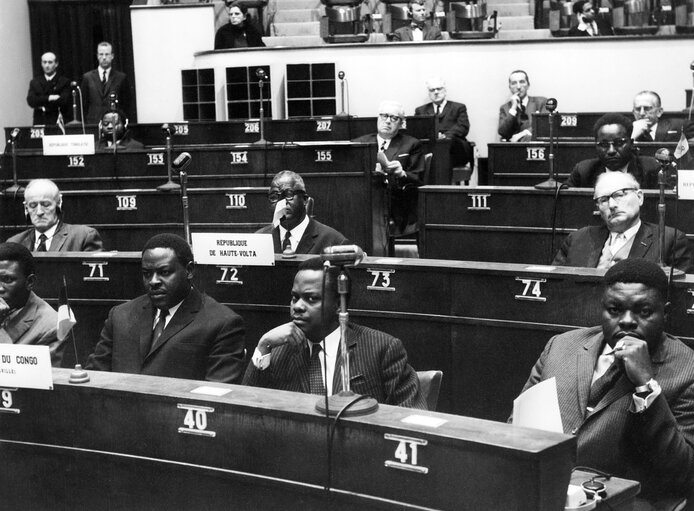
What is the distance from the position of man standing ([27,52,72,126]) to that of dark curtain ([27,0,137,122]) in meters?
1.89

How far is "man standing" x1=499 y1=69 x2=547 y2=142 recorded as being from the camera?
352 inches

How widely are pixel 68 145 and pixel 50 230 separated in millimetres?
2371

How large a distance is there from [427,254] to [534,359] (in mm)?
1937

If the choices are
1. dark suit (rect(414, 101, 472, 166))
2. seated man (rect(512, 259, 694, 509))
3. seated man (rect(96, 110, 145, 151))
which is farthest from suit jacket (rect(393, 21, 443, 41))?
seated man (rect(512, 259, 694, 509))

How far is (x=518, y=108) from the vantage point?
902cm

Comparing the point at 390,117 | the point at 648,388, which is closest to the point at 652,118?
the point at 390,117

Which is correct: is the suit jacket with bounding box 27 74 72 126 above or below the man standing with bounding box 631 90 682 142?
above

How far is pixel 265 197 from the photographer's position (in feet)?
21.6

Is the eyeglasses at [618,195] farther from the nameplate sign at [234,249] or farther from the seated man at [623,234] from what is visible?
the nameplate sign at [234,249]

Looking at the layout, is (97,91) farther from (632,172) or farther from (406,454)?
(406,454)

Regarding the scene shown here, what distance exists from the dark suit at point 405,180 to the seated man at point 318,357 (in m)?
4.03

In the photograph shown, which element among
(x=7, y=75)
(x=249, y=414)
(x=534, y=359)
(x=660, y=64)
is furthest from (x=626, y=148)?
(x=7, y=75)

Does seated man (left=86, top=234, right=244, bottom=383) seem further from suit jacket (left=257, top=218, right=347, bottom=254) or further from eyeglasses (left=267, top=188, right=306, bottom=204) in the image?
eyeglasses (left=267, top=188, right=306, bottom=204)

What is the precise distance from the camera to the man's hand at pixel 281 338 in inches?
127
